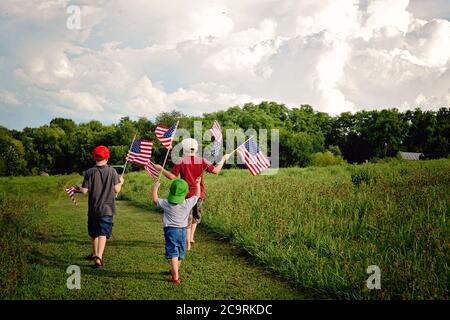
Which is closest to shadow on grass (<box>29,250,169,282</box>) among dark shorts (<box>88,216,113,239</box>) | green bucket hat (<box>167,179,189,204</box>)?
dark shorts (<box>88,216,113,239</box>)

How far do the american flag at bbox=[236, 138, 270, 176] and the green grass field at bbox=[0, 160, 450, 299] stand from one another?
148cm

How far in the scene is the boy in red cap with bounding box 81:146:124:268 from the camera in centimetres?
643

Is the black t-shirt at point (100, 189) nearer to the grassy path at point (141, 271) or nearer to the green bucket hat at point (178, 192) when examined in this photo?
the grassy path at point (141, 271)

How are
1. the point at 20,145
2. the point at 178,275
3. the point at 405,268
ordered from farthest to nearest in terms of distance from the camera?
the point at 20,145
the point at 178,275
the point at 405,268

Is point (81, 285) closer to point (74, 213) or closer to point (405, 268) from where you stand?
point (405, 268)

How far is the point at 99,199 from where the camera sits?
6438 millimetres

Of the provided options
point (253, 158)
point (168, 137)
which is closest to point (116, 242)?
point (168, 137)

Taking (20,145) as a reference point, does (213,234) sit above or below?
below

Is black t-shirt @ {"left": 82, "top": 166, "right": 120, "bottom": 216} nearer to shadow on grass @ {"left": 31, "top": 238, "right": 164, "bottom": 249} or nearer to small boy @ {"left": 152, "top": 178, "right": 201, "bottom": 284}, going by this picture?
small boy @ {"left": 152, "top": 178, "right": 201, "bottom": 284}

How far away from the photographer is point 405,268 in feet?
17.6

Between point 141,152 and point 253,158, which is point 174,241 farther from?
point 141,152

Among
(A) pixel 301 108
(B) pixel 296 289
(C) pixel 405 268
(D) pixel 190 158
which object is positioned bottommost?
(B) pixel 296 289

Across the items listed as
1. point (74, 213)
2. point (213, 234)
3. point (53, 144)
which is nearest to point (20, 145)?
point (53, 144)
